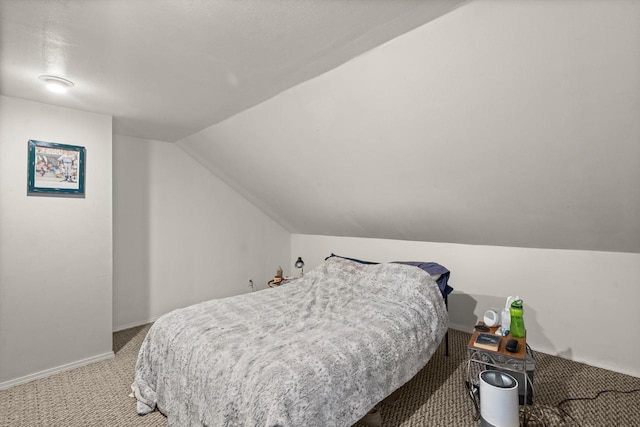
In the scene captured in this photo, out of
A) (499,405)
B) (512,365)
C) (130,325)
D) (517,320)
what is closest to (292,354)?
(499,405)

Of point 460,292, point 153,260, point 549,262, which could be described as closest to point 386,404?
point 460,292

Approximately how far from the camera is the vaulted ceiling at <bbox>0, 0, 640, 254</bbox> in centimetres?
150

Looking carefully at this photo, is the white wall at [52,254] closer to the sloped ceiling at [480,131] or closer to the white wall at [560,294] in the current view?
the sloped ceiling at [480,131]

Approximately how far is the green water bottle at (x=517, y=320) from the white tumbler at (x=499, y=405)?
17.7 inches

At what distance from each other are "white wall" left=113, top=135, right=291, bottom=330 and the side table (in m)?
3.28

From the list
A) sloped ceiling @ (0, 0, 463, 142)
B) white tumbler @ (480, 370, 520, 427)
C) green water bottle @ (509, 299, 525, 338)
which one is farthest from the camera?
green water bottle @ (509, 299, 525, 338)

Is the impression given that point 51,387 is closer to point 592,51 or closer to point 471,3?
point 471,3

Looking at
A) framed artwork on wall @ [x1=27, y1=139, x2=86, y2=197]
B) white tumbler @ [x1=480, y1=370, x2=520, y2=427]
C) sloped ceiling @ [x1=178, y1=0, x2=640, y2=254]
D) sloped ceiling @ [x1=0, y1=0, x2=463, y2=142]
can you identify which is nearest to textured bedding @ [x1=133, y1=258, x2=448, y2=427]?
white tumbler @ [x1=480, y1=370, x2=520, y2=427]

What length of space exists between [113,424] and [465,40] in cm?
A: 304

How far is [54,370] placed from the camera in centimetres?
268

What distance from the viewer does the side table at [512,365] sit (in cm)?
194

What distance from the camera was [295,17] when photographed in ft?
5.03

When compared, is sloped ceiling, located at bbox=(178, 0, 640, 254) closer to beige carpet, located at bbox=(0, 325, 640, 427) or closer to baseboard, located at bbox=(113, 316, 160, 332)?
beige carpet, located at bbox=(0, 325, 640, 427)

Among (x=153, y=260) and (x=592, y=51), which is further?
(x=153, y=260)
